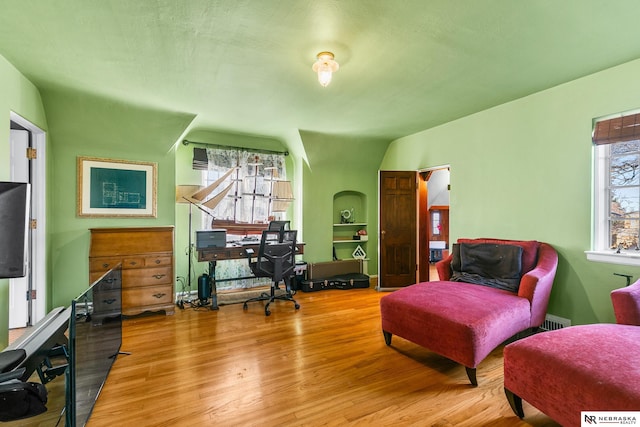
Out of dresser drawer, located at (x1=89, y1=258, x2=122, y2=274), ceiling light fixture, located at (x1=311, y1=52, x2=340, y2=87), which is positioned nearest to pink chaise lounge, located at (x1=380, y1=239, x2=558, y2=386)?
ceiling light fixture, located at (x1=311, y1=52, x2=340, y2=87)

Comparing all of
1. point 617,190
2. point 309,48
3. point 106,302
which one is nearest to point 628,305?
point 617,190

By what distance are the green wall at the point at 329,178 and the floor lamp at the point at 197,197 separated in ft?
4.40

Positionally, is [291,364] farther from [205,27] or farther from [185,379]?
[205,27]

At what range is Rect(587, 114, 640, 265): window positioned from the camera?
2.64 m

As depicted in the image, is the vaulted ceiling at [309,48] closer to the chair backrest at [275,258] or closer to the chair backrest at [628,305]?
the chair backrest at [275,258]

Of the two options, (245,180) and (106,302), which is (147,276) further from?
(245,180)

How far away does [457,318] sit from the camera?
7.33 feet

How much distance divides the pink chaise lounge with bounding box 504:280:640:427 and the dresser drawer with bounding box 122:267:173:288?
356 centimetres

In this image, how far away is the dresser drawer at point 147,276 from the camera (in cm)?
348

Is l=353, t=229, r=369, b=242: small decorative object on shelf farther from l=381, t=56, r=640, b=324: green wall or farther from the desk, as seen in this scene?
the desk

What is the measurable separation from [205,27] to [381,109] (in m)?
2.25

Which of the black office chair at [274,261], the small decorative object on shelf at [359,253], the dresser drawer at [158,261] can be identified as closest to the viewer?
the dresser drawer at [158,261]

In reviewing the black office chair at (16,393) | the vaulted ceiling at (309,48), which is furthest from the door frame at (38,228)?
the black office chair at (16,393)

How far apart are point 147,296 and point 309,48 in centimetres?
327
